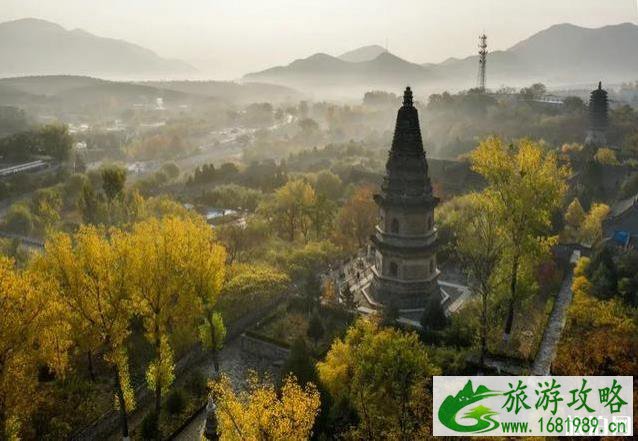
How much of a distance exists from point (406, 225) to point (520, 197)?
711cm

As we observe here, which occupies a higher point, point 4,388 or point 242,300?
point 4,388

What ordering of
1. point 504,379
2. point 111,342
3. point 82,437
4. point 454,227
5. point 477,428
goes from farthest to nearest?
1. point 454,227
2. point 82,437
3. point 111,342
4. point 504,379
5. point 477,428

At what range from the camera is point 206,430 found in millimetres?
21703

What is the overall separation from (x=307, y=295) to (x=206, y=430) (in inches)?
560

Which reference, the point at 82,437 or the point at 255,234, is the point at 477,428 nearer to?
the point at 82,437

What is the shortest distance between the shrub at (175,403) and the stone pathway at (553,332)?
17302 mm

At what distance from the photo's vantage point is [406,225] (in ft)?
108

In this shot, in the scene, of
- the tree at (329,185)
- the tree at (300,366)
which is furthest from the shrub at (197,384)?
the tree at (329,185)

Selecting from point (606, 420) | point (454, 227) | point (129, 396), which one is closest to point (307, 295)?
point (129, 396)

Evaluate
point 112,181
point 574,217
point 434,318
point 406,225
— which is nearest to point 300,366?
point 434,318

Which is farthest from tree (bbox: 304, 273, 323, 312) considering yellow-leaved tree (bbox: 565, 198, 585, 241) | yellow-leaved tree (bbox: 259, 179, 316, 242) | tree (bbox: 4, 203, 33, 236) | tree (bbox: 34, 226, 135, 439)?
tree (bbox: 4, 203, 33, 236)

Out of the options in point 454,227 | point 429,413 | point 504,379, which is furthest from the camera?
point 454,227

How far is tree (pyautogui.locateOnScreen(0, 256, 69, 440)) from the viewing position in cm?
2012

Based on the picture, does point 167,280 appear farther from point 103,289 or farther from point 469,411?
point 469,411
